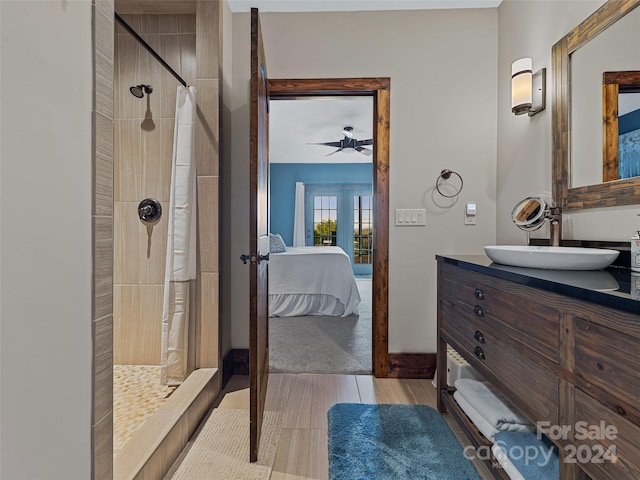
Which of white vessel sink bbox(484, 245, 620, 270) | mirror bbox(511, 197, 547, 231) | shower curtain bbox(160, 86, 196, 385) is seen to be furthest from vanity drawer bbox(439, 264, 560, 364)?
shower curtain bbox(160, 86, 196, 385)

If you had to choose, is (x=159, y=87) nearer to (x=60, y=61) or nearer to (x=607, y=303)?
(x=60, y=61)

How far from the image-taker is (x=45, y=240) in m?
0.83

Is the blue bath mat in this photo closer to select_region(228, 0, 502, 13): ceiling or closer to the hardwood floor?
the hardwood floor

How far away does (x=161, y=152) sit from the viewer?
7.70 feet

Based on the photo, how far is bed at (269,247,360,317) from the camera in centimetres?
405

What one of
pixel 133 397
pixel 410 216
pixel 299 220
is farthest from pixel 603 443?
pixel 299 220

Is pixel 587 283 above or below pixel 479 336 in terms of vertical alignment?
above

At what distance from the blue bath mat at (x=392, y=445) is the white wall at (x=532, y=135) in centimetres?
121

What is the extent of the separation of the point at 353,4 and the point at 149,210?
2.05 m

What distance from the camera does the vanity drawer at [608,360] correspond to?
73 centimetres

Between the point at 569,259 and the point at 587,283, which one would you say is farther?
the point at 569,259

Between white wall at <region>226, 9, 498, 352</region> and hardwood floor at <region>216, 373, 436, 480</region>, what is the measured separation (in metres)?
0.34

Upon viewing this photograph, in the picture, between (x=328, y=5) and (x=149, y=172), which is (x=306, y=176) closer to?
(x=328, y=5)

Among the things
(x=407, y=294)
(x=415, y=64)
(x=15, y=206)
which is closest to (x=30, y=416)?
(x=15, y=206)
